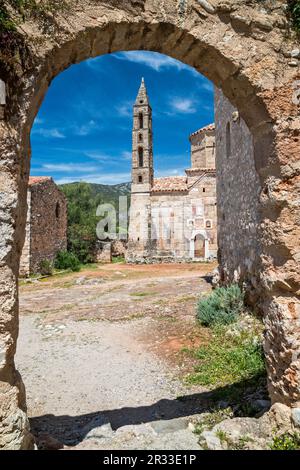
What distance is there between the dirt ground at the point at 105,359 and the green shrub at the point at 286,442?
0.71m

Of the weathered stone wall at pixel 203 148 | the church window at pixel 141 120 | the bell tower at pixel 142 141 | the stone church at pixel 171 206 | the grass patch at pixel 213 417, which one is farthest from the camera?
the church window at pixel 141 120

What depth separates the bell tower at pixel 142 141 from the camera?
100ft

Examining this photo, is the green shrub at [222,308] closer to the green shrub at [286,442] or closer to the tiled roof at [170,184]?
the green shrub at [286,442]

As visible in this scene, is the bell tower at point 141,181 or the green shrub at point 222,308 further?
the bell tower at point 141,181

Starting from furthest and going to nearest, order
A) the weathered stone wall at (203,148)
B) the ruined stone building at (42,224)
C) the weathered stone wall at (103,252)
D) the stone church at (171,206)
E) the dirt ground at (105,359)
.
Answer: the weathered stone wall at (103,252) → the weathered stone wall at (203,148) → the stone church at (171,206) → the ruined stone building at (42,224) → the dirt ground at (105,359)

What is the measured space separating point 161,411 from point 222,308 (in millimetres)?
4018

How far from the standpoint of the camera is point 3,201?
2508mm

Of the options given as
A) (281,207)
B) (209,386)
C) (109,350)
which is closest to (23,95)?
(281,207)

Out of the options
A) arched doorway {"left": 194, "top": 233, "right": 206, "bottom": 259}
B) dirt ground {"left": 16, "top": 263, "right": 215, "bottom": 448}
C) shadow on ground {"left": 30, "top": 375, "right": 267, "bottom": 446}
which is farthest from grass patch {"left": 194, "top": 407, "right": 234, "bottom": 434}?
arched doorway {"left": 194, "top": 233, "right": 206, "bottom": 259}

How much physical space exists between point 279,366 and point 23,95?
10.5 feet

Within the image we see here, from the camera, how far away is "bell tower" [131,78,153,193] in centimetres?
3061

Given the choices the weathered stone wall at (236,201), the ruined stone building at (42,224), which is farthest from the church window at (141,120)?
the weathered stone wall at (236,201)

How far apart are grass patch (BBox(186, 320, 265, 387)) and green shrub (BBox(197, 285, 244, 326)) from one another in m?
0.69

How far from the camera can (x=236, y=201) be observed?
30.5 ft
